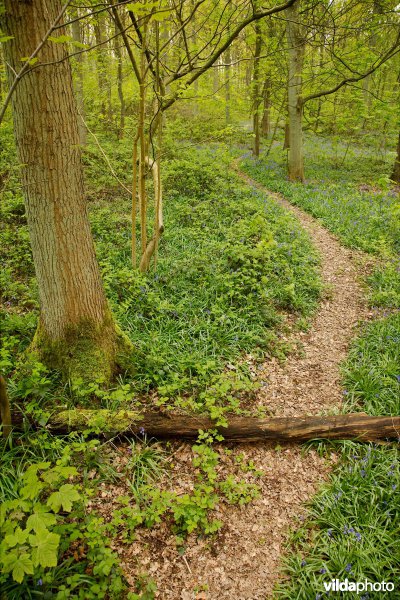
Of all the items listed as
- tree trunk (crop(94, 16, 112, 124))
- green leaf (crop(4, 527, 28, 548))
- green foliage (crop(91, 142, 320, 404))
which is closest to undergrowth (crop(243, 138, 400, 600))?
green foliage (crop(91, 142, 320, 404))

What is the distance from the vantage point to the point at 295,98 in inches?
503

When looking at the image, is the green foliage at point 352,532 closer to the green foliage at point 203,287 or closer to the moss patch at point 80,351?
the green foliage at point 203,287

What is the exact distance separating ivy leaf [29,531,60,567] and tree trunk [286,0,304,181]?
13.2 metres

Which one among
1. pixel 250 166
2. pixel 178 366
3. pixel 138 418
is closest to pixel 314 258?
pixel 178 366

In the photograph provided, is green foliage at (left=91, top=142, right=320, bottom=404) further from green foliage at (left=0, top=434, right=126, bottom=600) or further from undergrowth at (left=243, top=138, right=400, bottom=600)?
green foliage at (left=0, top=434, right=126, bottom=600)

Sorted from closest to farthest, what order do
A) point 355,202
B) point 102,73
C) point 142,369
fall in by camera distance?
point 142,369 < point 355,202 < point 102,73

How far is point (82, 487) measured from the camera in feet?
10.4

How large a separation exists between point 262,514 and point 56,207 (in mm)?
3607

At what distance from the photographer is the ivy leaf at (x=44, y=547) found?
1932 millimetres

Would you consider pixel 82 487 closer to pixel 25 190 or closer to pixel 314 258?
pixel 25 190

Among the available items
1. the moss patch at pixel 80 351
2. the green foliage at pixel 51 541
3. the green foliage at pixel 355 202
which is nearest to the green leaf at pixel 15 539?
the green foliage at pixel 51 541

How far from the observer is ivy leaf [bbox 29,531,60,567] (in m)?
1.93

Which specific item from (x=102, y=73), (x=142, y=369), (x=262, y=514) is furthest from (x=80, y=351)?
(x=102, y=73)

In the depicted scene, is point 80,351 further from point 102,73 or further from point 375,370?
point 102,73
